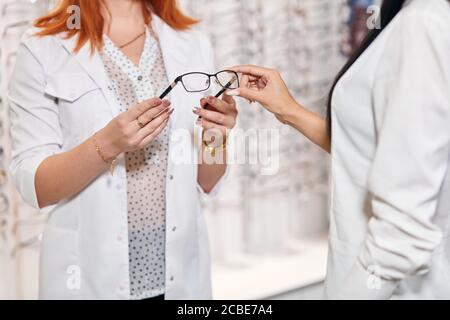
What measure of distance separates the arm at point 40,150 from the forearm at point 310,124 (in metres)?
0.20

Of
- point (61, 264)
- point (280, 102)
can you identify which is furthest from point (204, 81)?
point (61, 264)

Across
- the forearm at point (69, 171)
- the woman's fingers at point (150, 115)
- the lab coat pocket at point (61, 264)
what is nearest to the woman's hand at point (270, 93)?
the woman's fingers at point (150, 115)

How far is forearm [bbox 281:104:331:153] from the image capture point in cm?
87

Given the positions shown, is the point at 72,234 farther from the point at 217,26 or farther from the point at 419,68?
the point at 217,26

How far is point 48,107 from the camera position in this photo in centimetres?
95

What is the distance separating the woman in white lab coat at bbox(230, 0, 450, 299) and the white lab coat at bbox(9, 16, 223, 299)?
13.8 inches

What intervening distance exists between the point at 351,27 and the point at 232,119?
103 cm

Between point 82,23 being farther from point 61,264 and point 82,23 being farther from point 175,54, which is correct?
point 61,264

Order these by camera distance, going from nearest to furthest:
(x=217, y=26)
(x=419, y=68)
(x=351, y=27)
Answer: (x=419, y=68)
(x=217, y=26)
(x=351, y=27)

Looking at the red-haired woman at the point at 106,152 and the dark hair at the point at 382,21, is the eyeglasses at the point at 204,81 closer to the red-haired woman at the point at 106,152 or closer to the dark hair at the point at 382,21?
the red-haired woman at the point at 106,152

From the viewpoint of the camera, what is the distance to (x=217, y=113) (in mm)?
943

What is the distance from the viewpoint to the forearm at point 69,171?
0.91 meters
